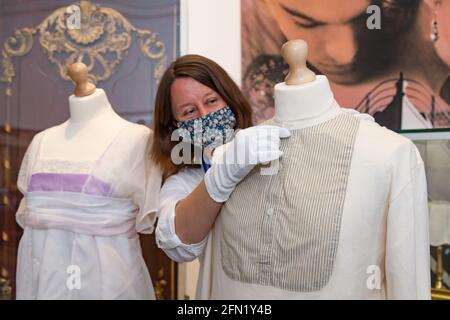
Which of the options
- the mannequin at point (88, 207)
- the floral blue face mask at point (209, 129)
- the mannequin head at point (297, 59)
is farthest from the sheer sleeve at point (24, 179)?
the mannequin head at point (297, 59)

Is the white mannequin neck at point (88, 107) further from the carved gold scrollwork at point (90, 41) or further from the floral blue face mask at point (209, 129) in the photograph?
the carved gold scrollwork at point (90, 41)

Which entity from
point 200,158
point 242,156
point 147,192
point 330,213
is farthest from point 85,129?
point 330,213

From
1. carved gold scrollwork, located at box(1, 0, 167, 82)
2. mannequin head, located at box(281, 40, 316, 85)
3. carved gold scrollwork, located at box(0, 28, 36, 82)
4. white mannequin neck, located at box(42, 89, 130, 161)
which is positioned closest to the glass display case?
mannequin head, located at box(281, 40, 316, 85)

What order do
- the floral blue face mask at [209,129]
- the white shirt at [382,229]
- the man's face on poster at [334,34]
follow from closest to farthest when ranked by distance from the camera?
the white shirt at [382,229] < the floral blue face mask at [209,129] < the man's face on poster at [334,34]

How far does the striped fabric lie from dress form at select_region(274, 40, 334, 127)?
0.10 feet

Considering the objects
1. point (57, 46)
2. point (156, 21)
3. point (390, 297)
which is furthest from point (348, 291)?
point (57, 46)

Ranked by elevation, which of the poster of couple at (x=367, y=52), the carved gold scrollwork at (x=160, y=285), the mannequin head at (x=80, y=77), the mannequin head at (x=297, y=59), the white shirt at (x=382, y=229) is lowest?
the carved gold scrollwork at (x=160, y=285)

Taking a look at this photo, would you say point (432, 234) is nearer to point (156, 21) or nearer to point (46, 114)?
point (156, 21)

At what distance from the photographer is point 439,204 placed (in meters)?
1.47

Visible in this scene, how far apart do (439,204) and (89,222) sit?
40.3 inches

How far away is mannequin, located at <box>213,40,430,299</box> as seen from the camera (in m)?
0.84

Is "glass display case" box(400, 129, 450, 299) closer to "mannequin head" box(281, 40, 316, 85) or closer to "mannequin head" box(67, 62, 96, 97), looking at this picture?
"mannequin head" box(281, 40, 316, 85)

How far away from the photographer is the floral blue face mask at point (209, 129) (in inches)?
44.8

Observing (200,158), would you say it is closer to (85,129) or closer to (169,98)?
(169,98)
